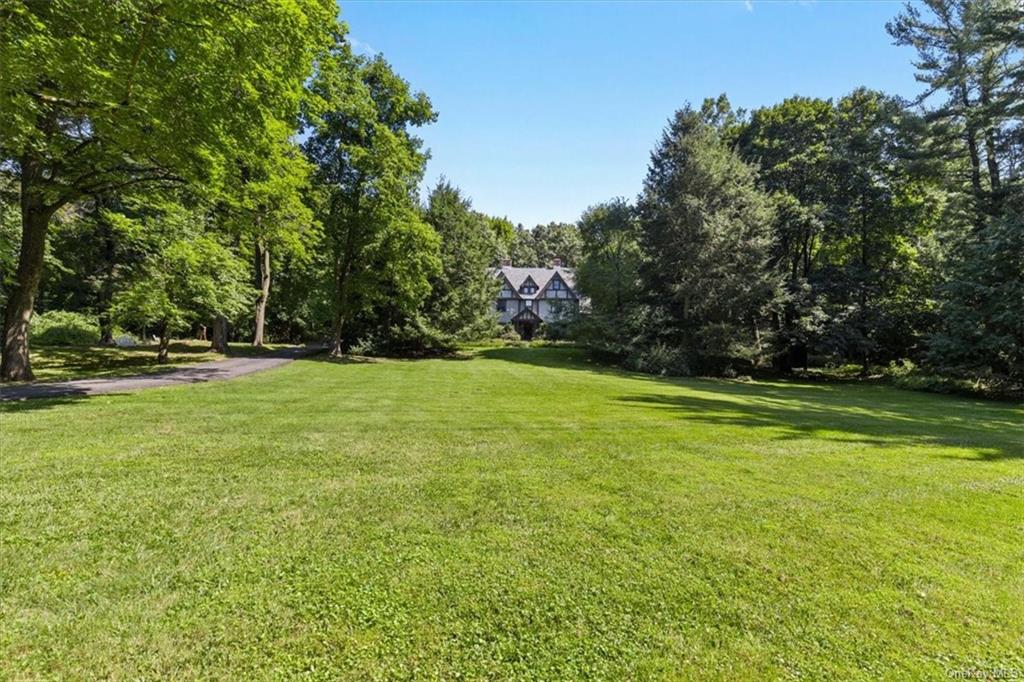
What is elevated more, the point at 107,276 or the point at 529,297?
the point at 529,297

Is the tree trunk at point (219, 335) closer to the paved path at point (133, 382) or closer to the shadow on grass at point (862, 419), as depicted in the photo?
the paved path at point (133, 382)

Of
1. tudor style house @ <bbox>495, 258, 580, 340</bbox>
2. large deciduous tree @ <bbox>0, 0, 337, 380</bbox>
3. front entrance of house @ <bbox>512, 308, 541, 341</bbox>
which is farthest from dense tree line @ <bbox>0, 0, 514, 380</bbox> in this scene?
front entrance of house @ <bbox>512, 308, 541, 341</bbox>

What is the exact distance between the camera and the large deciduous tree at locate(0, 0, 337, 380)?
22.8ft

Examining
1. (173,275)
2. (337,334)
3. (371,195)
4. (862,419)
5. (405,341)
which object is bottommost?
(862,419)

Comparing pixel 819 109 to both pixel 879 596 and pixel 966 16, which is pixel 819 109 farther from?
pixel 879 596

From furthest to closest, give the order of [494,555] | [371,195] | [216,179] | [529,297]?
[529,297] → [371,195] → [216,179] → [494,555]

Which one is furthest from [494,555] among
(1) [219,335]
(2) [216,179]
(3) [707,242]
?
(1) [219,335]

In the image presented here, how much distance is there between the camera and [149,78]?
783 cm

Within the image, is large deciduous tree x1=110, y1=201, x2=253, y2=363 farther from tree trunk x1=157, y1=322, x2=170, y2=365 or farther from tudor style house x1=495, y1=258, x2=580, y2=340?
tudor style house x1=495, y1=258, x2=580, y2=340

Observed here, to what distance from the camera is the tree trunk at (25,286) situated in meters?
11.2

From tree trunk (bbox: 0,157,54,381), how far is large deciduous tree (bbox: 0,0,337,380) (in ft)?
2.10

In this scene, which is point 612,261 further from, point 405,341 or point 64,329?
point 64,329

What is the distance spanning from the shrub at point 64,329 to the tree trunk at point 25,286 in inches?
576

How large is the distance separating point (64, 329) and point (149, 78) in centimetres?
2357
